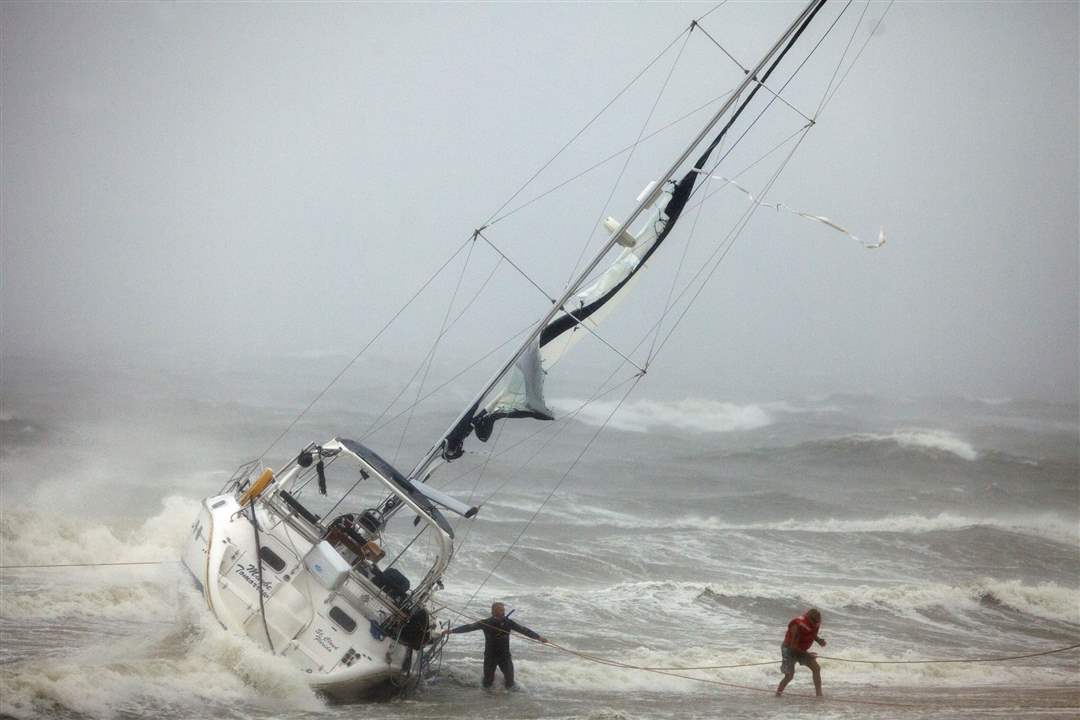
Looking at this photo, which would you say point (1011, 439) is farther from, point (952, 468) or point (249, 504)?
point (249, 504)

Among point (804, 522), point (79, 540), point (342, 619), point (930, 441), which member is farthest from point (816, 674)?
point (930, 441)

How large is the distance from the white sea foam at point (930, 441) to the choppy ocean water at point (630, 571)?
0.16 meters

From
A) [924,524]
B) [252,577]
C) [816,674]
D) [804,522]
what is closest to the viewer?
[252,577]

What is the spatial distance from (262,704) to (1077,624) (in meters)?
11.9

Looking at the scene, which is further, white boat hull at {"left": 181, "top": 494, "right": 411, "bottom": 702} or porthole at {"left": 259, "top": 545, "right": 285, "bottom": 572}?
porthole at {"left": 259, "top": 545, "right": 285, "bottom": 572}

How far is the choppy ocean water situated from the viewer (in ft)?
29.4

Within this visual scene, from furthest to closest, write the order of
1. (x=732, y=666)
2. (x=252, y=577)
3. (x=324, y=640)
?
(x=732, y=666)
(x=252, y=577)
(x=324, y=640)

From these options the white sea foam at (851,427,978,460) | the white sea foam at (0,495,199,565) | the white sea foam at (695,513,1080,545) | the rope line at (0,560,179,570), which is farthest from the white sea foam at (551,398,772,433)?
the rope line at (0,560,179,570)

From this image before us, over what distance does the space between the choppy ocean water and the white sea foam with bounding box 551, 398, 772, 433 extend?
209 centimetres

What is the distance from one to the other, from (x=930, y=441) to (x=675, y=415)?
9540mm

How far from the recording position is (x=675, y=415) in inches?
1506

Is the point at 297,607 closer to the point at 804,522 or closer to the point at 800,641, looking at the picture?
the point at 800,641

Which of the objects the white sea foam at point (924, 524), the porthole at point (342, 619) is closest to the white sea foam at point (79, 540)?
the porthole at point (342, 619)

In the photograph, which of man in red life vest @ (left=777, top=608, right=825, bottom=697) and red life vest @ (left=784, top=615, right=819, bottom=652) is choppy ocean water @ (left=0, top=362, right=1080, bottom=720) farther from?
red life vest @ (left=784, top=615, right=819, bottom=652)
